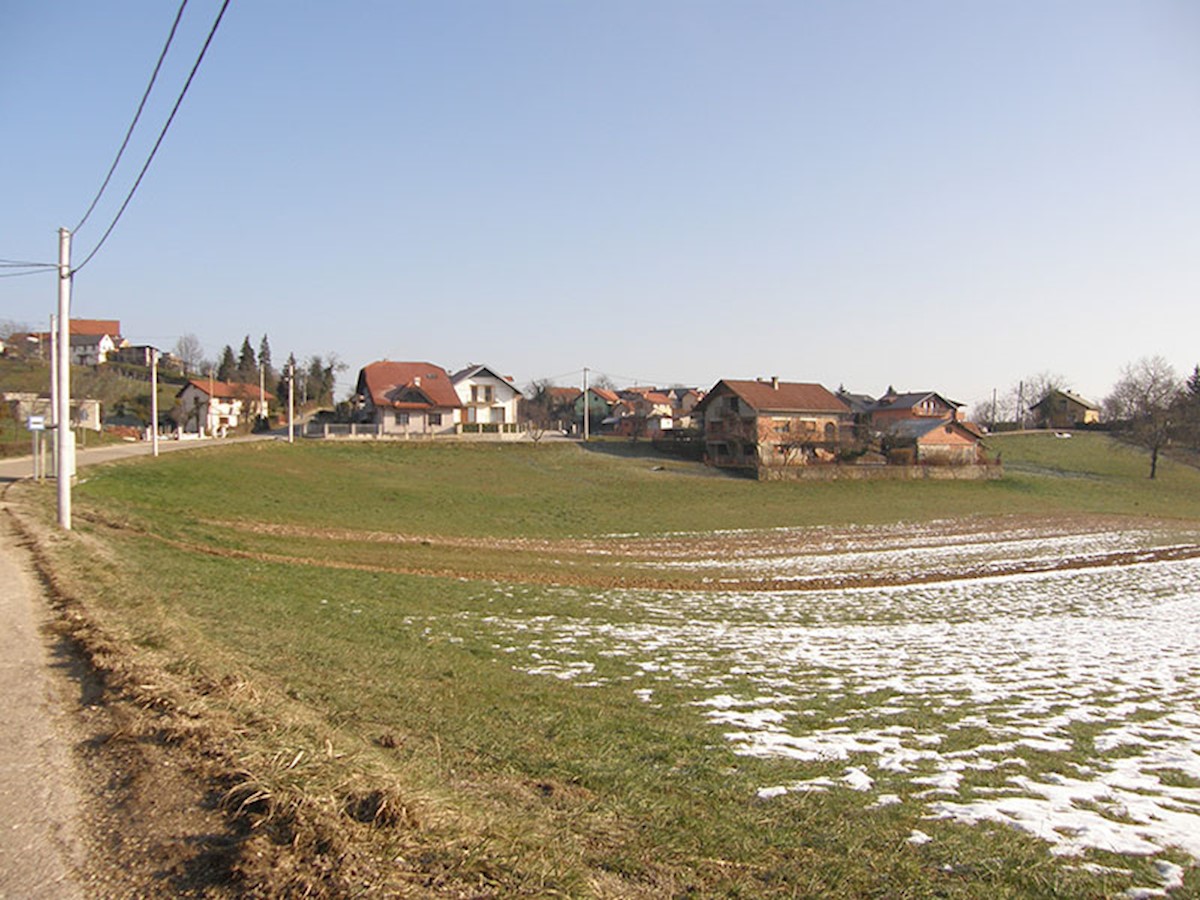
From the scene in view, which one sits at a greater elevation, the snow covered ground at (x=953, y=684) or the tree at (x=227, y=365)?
the tree at (x=227, y=365)

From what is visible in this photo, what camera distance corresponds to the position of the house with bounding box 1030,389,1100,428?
472ft

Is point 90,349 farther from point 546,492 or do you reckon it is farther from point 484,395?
point 546,492

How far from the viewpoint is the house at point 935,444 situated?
78750mm

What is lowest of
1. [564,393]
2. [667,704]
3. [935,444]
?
[667,704]

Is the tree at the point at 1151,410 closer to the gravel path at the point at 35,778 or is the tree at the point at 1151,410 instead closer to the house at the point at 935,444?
the house at the point at 935,444

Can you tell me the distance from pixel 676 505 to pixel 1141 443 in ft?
203

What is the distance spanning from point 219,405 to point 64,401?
322 feet

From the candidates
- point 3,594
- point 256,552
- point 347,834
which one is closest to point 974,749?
point 347,834

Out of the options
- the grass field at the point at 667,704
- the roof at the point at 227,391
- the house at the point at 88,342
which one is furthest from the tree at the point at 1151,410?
the house at the point at 88,342

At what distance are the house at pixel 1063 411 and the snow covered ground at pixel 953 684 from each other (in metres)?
132

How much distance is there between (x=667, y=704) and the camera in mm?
10805

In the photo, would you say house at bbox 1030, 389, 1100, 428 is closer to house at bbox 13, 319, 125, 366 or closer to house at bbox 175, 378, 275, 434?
house at bbox 175, 378, 275, 434

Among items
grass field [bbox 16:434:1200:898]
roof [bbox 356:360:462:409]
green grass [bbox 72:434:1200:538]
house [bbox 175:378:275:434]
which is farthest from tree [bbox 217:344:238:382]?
grass field [bbox 16:434:1200:898]

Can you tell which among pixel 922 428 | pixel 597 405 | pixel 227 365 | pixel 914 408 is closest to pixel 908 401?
pixel 914 408
